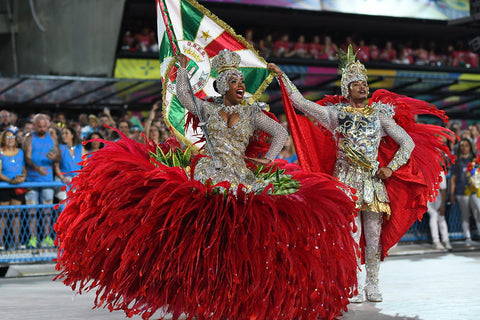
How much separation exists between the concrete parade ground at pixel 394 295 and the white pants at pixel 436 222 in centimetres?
107

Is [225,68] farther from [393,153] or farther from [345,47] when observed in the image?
[345,47]

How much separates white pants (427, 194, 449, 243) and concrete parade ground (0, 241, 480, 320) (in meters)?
1.07

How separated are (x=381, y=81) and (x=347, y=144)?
9.73 m

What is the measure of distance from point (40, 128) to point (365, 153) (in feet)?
14.9

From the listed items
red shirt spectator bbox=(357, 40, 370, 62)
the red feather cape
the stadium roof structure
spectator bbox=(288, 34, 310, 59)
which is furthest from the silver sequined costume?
red shirt spectator bbox=(357, 40, 370, 62)

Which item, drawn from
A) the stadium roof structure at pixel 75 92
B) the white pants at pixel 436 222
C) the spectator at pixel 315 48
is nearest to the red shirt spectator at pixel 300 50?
the spectator at pixel 315 48

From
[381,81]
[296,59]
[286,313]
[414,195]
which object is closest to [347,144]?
[414,195]

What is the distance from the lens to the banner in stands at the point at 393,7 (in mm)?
18672

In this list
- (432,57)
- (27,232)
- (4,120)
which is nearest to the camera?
(27,232)

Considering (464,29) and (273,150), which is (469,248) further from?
(464,29)

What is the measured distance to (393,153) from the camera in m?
5.55

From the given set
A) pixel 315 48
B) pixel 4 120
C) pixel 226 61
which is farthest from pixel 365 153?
pixel 315 48

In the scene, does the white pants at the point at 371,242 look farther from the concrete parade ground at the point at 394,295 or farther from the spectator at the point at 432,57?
the spectator at the point at 432,57

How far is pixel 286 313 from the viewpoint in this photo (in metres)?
3.76
